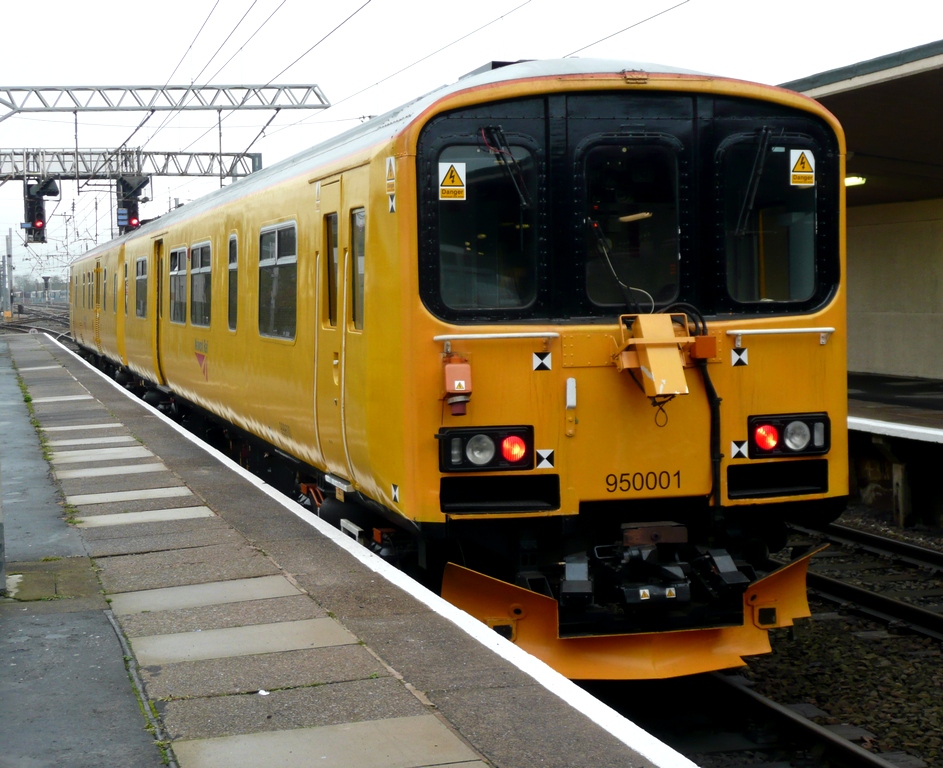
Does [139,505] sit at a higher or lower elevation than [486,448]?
lower

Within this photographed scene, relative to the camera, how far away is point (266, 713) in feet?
14.2

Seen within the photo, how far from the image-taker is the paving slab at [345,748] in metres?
3.86

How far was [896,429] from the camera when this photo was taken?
1101 cm

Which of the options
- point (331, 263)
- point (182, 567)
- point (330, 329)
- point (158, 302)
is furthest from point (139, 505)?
point (158, 302)

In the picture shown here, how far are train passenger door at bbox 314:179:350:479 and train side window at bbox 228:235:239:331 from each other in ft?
9.95

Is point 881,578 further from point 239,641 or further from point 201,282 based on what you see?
point 201,282

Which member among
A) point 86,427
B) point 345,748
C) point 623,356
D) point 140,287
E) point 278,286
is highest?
point 140,287

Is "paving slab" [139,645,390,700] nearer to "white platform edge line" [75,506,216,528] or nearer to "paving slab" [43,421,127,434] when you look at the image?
"white platform edge line" [75,506,216,528]

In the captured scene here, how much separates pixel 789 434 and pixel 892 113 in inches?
325

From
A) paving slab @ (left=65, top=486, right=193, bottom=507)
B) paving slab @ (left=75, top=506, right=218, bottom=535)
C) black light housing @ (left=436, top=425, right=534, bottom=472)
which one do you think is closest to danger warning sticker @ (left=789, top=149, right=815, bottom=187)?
black light housing @ (left=436, top=425, right=534, bottom=472)

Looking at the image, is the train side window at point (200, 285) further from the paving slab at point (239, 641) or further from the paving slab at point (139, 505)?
the paving slab at point (239, 641)

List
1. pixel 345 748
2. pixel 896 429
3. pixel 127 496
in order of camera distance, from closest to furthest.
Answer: pixel 345 748, pixel 127 496, pixel 896 429

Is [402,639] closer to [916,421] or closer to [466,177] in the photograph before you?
[466,177]

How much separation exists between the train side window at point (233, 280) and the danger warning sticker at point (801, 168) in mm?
5520
